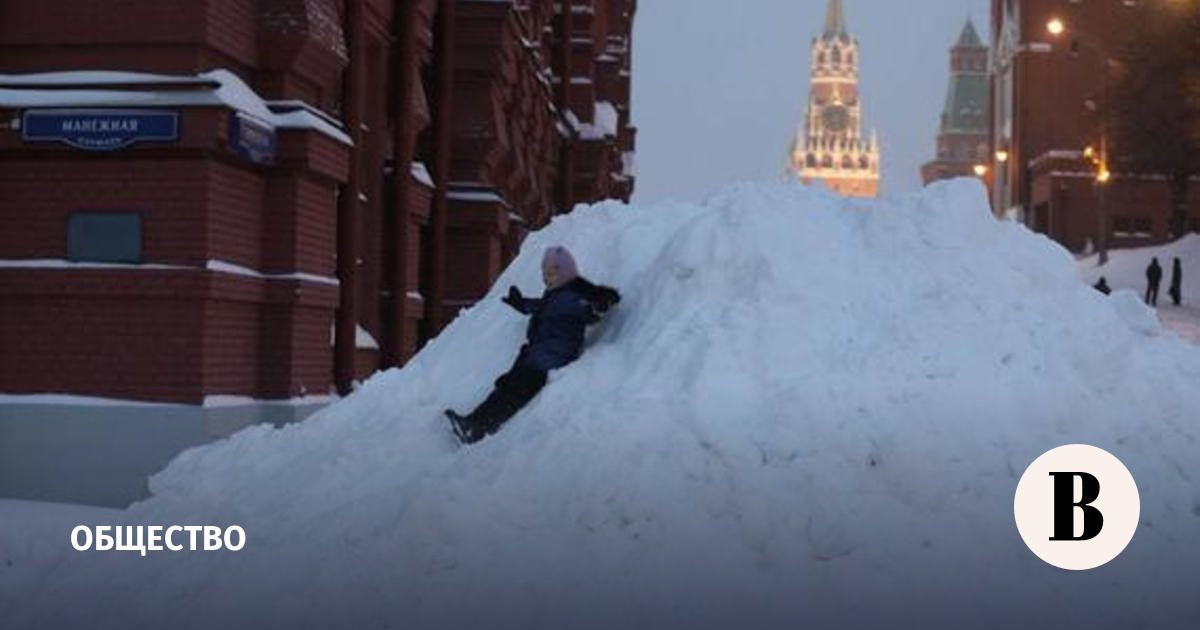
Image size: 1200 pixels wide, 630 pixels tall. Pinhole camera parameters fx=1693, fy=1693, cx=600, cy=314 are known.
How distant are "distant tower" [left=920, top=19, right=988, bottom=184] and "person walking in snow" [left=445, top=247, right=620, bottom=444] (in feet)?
522

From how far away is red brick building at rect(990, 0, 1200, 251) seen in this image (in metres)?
74.5

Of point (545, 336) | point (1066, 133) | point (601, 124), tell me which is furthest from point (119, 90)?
point (1066, 133)

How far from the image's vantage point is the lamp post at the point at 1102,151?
191 ft

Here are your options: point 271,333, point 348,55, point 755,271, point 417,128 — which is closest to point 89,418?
point 271,333

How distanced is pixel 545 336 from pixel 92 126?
4.96 m

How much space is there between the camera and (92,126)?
13102mm

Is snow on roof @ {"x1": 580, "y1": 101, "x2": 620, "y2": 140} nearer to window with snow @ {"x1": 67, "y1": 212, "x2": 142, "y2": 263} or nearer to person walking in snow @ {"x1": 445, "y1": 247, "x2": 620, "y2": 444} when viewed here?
window with snow @ {"x1": 67, "y1": 212, "x2": 142, "y2": 263}

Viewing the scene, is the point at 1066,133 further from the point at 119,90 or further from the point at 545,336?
the point at 545,336

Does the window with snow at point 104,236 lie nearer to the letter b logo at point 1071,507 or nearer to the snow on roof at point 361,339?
the snow on roof at point 361,339

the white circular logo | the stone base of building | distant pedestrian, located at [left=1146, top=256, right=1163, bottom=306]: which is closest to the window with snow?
the stone base of building

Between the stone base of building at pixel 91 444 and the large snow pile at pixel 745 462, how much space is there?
212 centimetres

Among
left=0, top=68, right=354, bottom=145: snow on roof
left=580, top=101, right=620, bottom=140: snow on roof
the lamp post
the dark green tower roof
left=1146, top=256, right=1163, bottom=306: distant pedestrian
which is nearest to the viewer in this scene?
left=0, top=68, right=354, bottom=145: snow on roof

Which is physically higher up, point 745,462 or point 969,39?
point 969,39

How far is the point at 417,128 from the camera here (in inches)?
778
